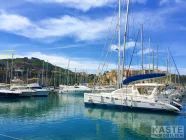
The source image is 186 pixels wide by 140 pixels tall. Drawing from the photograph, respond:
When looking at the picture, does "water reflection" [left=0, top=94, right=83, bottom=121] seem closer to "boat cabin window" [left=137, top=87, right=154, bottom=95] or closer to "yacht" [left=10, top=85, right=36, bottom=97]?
"boat cabin window" [left=137, top=87, right=154, bottom=95]

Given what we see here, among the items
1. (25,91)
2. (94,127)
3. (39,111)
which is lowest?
(94,127)

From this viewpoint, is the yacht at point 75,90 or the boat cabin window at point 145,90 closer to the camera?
the boat cabin window at point 145,90

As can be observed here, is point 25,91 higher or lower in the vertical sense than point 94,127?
higher

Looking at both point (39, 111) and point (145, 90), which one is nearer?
point (145, 90)

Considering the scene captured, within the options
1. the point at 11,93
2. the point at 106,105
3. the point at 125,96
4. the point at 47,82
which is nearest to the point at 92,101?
the point at 106,105

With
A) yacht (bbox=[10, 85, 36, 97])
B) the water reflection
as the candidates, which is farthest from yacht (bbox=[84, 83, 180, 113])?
yacht (bbox=[10, 85, 36, 97])

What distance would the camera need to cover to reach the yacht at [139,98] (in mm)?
31133

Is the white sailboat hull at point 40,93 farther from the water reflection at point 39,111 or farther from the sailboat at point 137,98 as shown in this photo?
the sailboat at point 137,98

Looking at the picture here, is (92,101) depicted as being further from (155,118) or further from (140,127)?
(140,127)

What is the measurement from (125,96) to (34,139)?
58.3ft

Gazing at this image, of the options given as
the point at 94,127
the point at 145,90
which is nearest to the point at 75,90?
the point at 145,90

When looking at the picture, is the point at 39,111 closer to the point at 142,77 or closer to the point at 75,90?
the point at 142,77

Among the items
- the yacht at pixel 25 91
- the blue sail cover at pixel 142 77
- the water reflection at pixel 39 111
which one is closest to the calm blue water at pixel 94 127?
the water reflection at pixel 39 111

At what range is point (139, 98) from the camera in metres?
32.1
